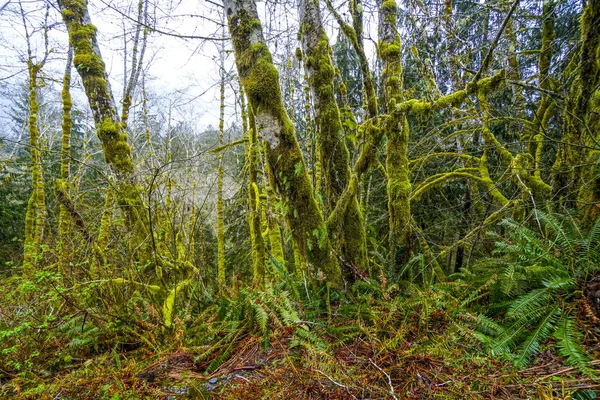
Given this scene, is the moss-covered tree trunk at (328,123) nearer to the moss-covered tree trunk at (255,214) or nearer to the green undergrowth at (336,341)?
the green undergrowth at (336,341)

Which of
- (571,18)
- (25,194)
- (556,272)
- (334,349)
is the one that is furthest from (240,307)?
(25,194)

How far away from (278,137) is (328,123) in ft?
2.23

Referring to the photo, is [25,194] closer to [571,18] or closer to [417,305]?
[417,305]

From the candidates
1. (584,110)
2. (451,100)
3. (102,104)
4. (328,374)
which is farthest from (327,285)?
(102,104)

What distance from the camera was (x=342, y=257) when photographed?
3.21m

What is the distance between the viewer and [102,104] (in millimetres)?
3818

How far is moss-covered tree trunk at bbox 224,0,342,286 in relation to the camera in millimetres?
2814

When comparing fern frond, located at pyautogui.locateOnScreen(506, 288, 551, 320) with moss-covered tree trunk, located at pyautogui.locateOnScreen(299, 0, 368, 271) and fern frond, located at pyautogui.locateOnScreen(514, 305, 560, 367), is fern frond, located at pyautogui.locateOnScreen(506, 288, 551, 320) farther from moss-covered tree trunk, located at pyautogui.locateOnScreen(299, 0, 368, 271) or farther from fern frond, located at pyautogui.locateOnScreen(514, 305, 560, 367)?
moss-covered tree trunk, located at pyautogui.locateOnScreen(299, 0, 368, 271)

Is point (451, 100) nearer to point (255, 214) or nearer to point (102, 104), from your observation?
point (255, 214)

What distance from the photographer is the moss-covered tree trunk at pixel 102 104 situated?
3691mm

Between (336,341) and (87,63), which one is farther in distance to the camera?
(87,63)

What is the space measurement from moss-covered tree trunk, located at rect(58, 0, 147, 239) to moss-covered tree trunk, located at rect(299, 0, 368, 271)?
98.1 inches

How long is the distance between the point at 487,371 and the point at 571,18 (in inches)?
230

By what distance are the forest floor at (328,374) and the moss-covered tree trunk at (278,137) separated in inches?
32.8
